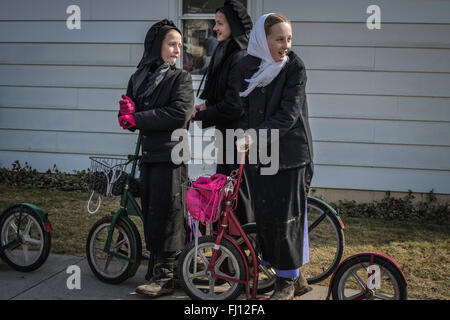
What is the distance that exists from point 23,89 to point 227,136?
489cm

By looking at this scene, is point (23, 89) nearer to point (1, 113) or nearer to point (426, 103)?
point (1, 113)

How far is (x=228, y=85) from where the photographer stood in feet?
12.0

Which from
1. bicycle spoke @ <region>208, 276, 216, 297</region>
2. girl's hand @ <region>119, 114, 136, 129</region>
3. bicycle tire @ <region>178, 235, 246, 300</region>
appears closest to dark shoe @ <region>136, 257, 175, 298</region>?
bicycle tire @ <region>178, 235, 246, 300</region>

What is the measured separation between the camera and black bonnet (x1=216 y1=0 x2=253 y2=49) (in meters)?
3.67

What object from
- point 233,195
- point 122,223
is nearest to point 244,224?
point 233,195

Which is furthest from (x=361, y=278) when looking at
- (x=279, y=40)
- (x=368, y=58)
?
(x=368, y=58)

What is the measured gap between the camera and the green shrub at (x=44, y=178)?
7.05 metres

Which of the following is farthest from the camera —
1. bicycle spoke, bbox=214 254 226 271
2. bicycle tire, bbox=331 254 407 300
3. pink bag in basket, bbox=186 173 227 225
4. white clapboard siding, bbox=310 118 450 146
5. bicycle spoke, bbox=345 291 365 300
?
white clapboard siding, bbox=310 118 450 146

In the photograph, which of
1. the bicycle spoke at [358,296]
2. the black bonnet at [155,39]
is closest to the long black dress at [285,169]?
the bicycle spoke at [358,296]

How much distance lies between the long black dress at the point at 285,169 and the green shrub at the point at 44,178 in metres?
4.47

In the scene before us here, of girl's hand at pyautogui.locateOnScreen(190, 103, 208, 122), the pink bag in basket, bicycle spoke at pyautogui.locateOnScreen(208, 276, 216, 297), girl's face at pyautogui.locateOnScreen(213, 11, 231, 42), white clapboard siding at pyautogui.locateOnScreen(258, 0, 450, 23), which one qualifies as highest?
white clapboard siding at pyautogui.locateOnScreen(258, 0, 450, 23)

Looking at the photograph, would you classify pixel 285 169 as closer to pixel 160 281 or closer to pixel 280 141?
pixel 280 141

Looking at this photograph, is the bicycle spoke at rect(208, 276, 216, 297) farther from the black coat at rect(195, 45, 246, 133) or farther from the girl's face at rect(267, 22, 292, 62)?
the girl's face at rect(267, 22, 292, 62)

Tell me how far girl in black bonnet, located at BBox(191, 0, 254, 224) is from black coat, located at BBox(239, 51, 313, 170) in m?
0.45
